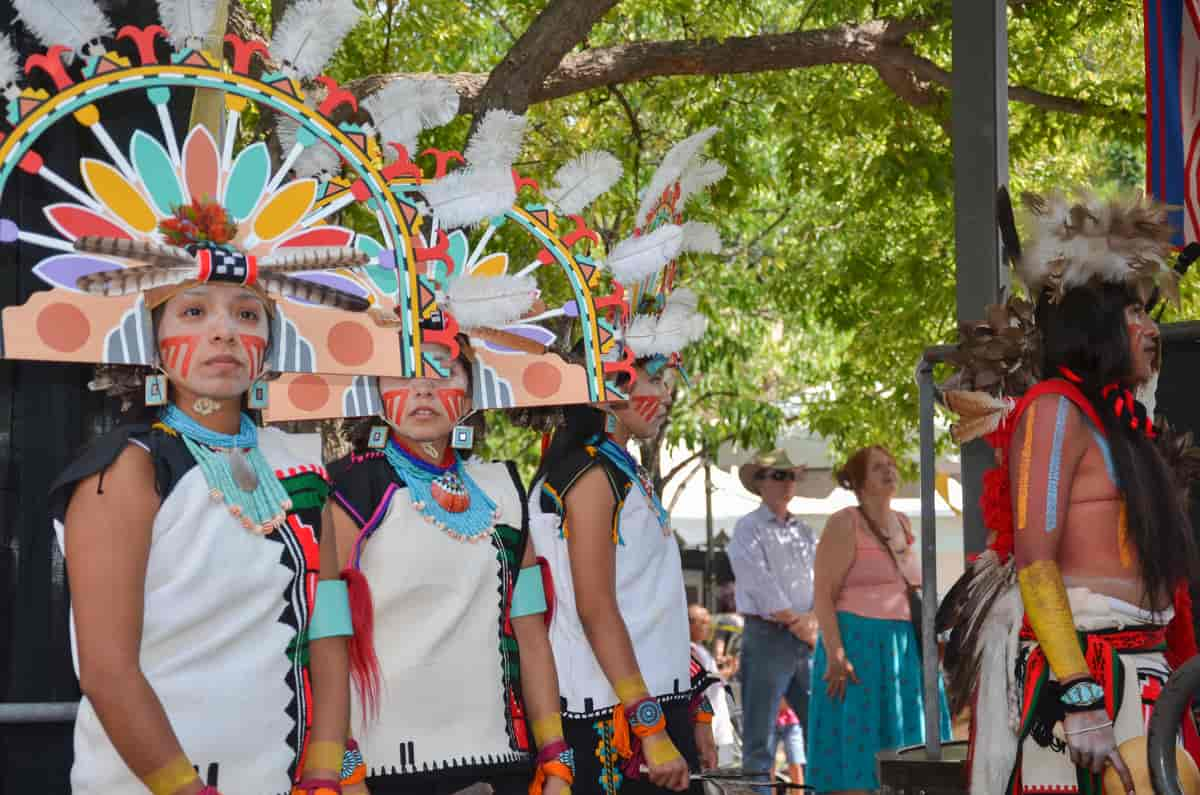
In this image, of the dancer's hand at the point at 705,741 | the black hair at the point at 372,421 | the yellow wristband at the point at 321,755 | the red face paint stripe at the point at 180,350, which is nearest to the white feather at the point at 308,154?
the red face paint stripe at the point at 180,350

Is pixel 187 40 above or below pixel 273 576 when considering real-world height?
above

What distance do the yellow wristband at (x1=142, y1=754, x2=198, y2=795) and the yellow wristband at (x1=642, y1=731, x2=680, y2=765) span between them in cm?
162

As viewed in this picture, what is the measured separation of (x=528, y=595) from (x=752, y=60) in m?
4.73

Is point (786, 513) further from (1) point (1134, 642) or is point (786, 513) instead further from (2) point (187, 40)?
(2) point (187, 40)

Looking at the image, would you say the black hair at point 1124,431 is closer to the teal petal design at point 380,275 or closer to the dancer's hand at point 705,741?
the teal petal design at point 380,275

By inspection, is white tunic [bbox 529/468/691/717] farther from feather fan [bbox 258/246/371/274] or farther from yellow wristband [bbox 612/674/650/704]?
feather fan [bbox 258/246/371/274]

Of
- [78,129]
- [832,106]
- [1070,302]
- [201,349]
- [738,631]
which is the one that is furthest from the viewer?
[738,631]

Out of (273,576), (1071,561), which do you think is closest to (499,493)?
(273,576)

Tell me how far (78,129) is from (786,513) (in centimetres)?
607

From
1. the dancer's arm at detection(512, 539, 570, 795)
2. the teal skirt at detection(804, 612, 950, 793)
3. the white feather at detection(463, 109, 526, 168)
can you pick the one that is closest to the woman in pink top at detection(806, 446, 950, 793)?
the teal skirt at detection(804, 612, 950, 793)

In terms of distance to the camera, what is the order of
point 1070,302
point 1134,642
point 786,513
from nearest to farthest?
point 1134,642 → point 1070,302 → point 786,513

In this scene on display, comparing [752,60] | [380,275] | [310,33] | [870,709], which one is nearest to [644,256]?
[380,275]

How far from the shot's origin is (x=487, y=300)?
3.73m

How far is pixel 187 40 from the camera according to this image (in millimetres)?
2945
